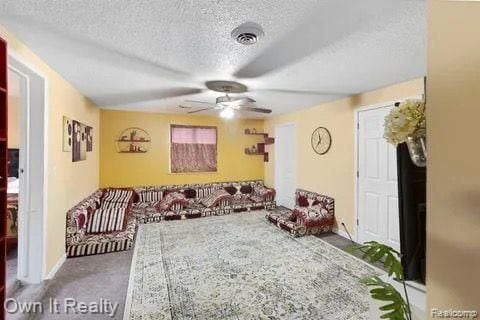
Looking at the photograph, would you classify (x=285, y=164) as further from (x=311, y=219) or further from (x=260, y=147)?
(x=311, y=219)

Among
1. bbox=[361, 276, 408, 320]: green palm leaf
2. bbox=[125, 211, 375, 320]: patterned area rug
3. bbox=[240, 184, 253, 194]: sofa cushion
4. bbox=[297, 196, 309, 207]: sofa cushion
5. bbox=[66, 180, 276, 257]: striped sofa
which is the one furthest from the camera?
bbox=[240, 184, 253, 194]: sofa cushion

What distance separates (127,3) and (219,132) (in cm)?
474

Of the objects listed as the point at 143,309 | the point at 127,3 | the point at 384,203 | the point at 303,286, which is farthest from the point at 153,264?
the point at 384,203

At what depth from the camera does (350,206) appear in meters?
3.99

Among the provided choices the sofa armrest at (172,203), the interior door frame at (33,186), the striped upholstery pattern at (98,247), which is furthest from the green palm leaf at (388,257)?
the sofa armrest at (172,203)

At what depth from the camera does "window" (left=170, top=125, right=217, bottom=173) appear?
19.1ft

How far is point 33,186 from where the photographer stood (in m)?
2.54

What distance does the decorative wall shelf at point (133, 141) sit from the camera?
5.37 m

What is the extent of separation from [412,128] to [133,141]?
5470mm

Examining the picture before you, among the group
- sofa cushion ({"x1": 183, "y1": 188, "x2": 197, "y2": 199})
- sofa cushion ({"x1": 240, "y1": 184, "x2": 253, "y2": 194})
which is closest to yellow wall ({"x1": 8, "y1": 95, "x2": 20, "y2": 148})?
sofa cushion ({"x1": 183, "y1": 188, "x2": 197, "y2": 199})

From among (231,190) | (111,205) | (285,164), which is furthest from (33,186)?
(285,164)

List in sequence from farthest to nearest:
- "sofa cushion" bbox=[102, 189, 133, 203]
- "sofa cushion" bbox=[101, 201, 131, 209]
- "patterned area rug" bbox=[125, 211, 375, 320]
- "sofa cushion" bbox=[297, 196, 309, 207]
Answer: "sofa cushion" bbox=[297, 196, 309, 207] → "sofa cushion" bbox=[102, 189, 133, 203] → "sofa cushion" bbox=[101, 201, 131, 209] → "patterned area rug" bbox=[125, 211, 375, 320]

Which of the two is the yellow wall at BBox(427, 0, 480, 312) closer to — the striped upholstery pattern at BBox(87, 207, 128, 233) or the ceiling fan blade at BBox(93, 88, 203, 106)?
the ceiling fan blade at BBox(93, 88, 203, 106)

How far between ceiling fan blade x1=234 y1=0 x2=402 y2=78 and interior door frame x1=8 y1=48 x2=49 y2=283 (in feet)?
7.23
